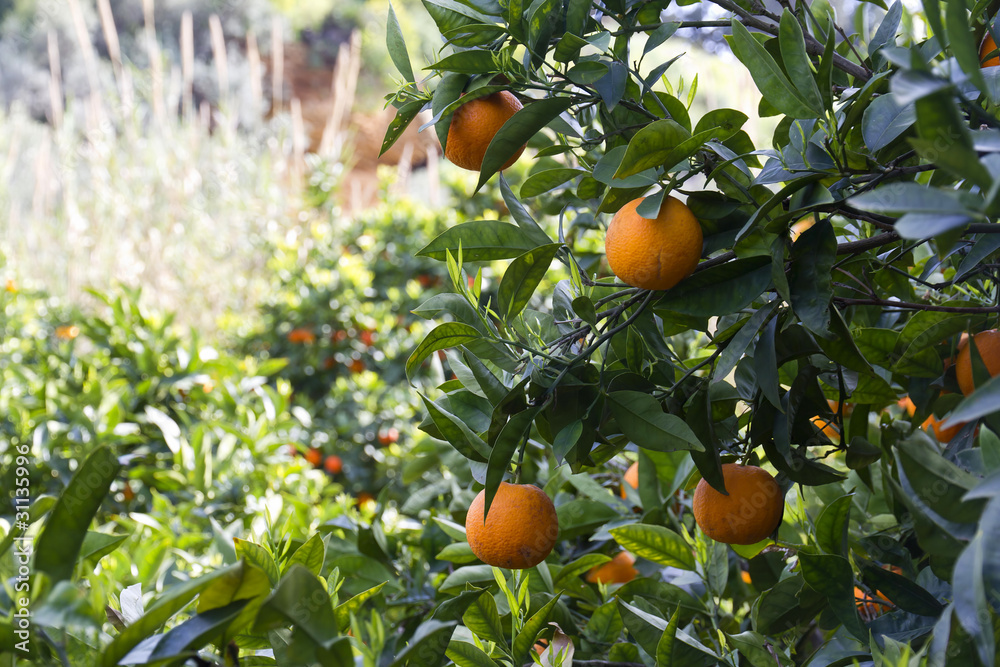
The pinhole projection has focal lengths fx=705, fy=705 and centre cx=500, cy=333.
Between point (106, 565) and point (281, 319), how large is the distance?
1.54m

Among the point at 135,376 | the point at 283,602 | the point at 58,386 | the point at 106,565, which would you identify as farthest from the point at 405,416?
the point at 283,602

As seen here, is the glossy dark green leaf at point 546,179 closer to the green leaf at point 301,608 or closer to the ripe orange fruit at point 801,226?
the ripe orange fruit at point 801,226

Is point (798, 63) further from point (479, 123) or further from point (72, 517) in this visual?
point (72, 517)

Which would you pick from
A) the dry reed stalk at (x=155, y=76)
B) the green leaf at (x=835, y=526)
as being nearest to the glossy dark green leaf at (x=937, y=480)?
the green leaf at (x=835, y=526)

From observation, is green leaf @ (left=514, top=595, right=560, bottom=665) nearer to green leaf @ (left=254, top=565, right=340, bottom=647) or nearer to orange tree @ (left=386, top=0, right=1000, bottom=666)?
orange tree @ (left=386, top=0, right=1000, bottom=666)

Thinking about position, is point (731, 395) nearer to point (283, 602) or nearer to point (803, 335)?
point (803, 335)

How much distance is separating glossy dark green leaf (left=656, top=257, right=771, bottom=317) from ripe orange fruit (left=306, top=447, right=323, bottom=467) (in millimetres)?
1478

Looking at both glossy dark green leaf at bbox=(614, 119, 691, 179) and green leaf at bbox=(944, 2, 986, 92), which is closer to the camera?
green leaf at bbox=(944, 2, 986, 92)


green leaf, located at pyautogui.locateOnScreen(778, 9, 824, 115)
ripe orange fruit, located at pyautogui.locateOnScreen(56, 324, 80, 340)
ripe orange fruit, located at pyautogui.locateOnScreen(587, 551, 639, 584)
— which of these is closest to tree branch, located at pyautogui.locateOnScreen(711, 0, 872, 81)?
green leaf, located at pyautogui.locateOnScreen(778, 9, 824, 115)

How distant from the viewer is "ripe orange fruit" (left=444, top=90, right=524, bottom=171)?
1.71ft

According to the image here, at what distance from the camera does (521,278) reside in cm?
46

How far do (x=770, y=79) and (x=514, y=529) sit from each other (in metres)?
0.33

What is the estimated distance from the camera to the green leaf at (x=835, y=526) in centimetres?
45

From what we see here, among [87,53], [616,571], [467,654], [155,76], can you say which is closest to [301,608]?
[467,654]
